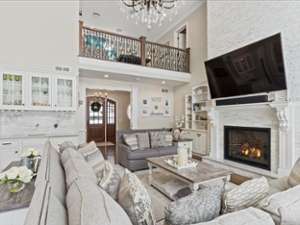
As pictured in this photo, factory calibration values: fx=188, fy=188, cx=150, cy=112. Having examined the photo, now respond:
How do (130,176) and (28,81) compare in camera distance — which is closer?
(130,176)

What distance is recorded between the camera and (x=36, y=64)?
4.11 m

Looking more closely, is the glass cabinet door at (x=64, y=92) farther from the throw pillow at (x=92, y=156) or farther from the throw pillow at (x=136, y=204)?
the throw pillow at (x=136, y=204)

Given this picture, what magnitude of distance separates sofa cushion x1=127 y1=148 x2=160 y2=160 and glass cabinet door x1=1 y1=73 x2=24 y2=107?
2549 mm

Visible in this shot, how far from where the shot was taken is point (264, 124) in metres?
3.97

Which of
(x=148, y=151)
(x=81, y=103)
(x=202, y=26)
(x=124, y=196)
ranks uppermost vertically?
(x=202, y=26)

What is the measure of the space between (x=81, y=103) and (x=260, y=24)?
5.58 metres

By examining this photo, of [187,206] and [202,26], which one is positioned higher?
[202,26]

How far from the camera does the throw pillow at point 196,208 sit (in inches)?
38.9

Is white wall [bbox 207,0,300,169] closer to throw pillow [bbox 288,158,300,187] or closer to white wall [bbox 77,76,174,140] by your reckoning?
throw pillow [bbox 288,158,300,187]

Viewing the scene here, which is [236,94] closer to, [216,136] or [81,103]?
[216,136]

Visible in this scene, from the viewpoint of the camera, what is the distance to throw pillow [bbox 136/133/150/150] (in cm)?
472

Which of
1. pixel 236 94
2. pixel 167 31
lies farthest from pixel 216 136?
pixel 167 31

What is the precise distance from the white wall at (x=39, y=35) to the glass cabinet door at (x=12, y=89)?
0.22 m

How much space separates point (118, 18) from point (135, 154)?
5668 mm
